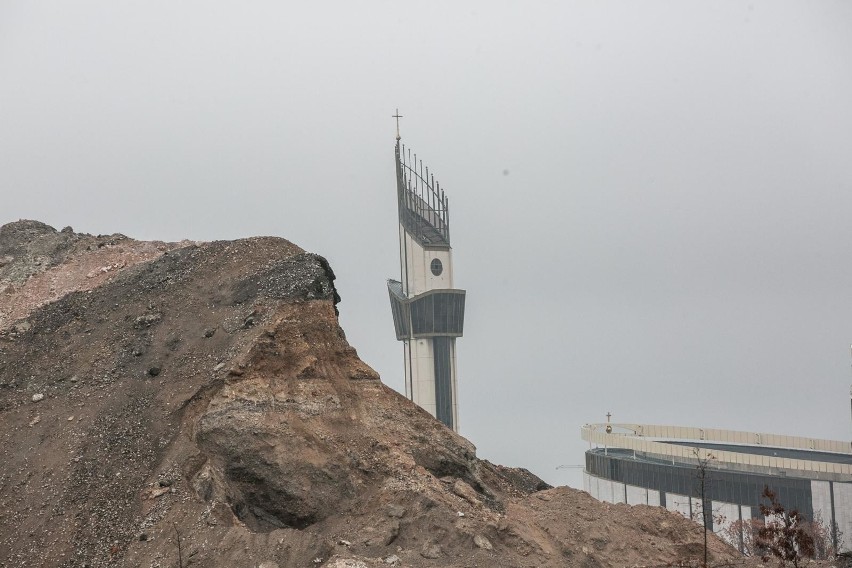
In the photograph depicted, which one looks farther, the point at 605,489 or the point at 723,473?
the point at 605,489

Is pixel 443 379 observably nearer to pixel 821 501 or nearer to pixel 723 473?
pixel 723 473

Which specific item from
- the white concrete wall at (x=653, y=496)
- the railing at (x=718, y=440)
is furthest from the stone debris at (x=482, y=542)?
the white concrete wall at (x=653, y=496)

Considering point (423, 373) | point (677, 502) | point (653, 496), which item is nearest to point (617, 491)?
point (653, 496)

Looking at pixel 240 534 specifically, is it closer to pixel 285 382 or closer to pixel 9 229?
pixel 285 382

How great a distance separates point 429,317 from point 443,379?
3.98 m

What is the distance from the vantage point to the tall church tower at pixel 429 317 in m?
65.9

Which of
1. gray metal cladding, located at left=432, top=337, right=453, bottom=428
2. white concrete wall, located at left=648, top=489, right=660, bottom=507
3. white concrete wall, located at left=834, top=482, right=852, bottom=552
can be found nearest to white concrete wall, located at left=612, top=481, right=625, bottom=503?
white concrete wall, located at left=648, top=489, right=660, bottom=507

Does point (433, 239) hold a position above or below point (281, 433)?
above

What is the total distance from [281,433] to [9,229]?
19297 mm

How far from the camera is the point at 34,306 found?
31719 mm

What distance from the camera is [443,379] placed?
216 feet

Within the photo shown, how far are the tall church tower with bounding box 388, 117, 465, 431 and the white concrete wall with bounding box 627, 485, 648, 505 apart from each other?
13.6m

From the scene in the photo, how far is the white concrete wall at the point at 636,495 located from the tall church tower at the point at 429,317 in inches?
537

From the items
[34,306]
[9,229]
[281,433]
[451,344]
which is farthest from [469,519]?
[451,344]
